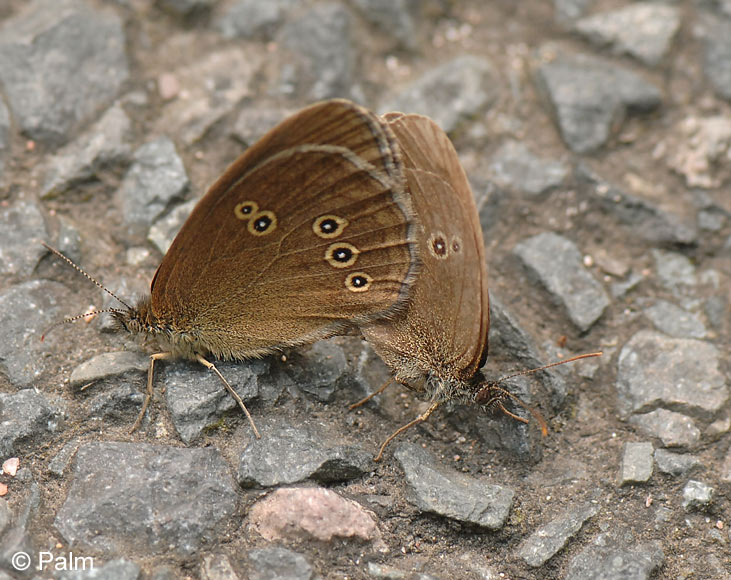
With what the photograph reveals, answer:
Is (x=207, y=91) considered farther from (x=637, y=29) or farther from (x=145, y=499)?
(x=637, y=29)

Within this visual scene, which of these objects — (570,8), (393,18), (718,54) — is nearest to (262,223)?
(393,18)

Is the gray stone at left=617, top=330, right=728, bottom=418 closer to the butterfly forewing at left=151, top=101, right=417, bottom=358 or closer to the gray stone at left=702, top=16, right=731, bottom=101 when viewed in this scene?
the butterfly forewing at left=151, top=101, right=417, bottom=358

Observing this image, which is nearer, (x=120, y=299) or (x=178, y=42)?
(x=120, y=299)

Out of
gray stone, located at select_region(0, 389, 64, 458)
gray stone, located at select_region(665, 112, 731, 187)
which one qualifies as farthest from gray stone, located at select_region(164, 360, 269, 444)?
gray stone, located at select_region(665, 112, 731, 187)

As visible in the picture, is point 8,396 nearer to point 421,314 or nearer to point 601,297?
point 421,314

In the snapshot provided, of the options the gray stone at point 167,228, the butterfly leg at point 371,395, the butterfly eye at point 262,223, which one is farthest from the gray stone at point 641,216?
the gray stone at point 167,228

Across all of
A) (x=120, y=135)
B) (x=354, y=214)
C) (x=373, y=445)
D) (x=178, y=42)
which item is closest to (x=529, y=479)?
(x=373, y=445)
